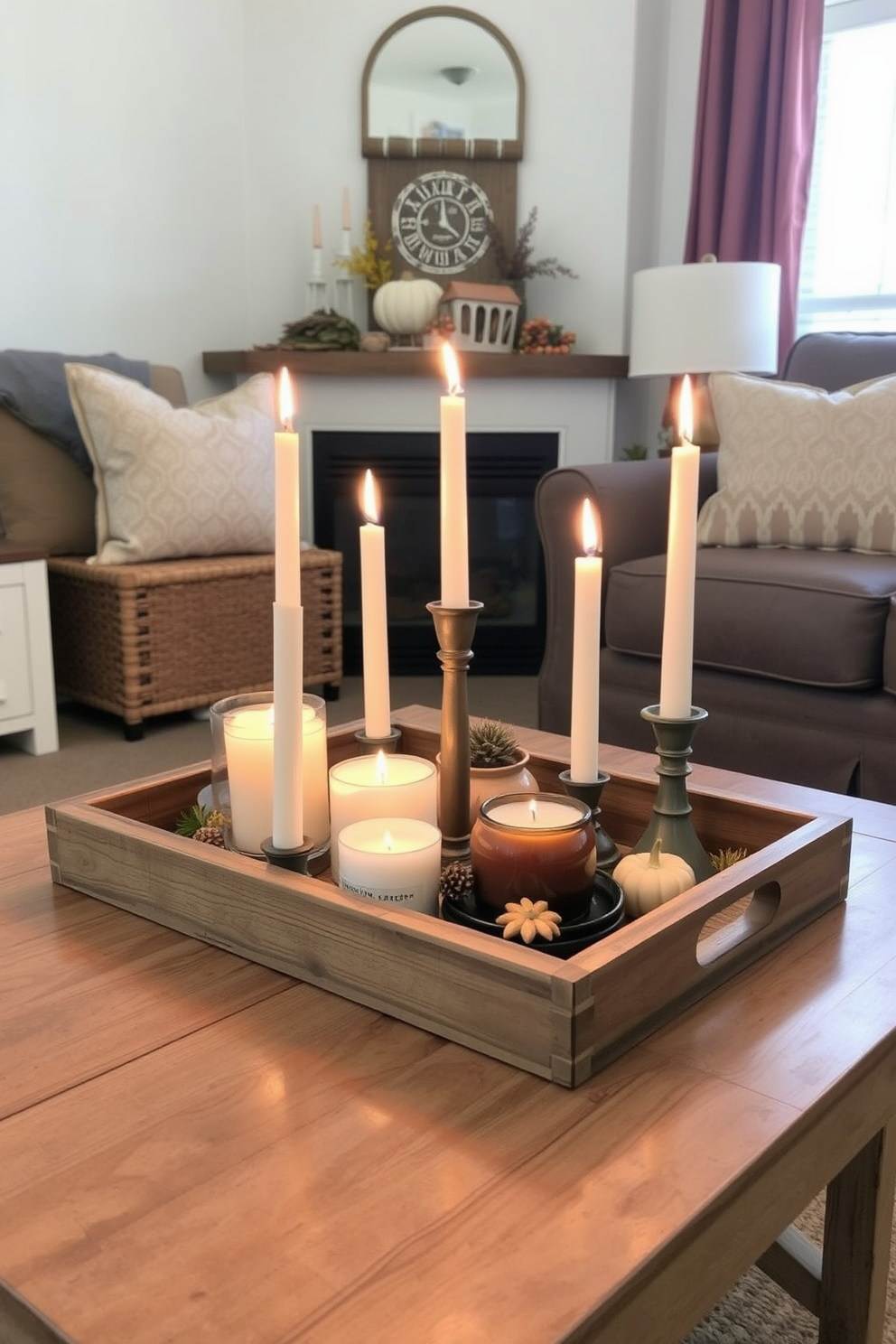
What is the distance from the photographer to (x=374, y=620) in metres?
0.92

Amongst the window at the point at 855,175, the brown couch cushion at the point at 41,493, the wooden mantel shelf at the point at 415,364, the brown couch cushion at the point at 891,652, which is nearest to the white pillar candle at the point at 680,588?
the brown couch cushion at the point at 891,652

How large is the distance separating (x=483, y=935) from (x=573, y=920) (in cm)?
10

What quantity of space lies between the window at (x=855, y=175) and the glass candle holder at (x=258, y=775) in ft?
10.1

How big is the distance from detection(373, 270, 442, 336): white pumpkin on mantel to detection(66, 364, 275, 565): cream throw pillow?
74 cm

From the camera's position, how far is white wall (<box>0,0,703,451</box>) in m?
3.24

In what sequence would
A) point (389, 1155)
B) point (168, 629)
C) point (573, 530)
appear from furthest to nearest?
point (168, 629) < point (573, 530) < point (389, 1155)

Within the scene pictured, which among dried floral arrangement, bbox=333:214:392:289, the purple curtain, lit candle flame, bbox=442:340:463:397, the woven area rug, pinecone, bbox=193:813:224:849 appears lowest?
the woven area rug

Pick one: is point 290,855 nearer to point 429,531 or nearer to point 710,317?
point 710,317

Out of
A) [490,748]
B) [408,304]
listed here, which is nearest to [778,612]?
[490,748]

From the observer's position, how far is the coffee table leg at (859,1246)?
0.76 m

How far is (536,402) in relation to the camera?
3414 millimetres

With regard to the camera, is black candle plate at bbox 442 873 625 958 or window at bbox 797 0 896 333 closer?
black candle plate at bbox 442 873 625 958

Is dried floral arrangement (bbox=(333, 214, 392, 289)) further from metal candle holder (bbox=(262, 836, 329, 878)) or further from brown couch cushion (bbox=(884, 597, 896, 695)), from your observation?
metal candle holder (bbox=(262, 836, 329, 878))

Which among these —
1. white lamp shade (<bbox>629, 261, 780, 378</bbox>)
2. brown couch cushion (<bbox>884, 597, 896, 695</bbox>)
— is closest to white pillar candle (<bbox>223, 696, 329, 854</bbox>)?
brown couch cushion (<bbox>884, 597, 896, 695</bbox>)
